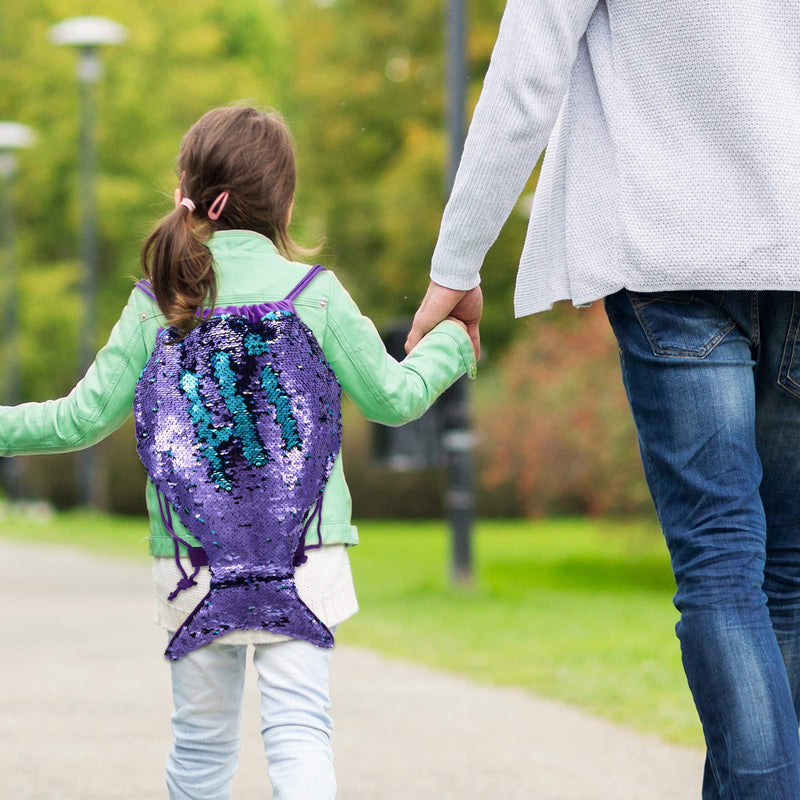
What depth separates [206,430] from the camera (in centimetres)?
288

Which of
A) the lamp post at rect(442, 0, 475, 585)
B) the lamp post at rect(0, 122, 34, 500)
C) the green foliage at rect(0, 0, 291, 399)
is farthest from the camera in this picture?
the green foliage at rect(0, 0, 291, 399)

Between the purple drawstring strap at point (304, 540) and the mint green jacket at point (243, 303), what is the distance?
13 mm

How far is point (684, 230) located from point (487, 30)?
2717cm

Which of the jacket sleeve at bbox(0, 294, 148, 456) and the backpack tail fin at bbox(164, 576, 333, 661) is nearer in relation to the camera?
the backpack tail fin at bbox(164, 576, 333, 661)

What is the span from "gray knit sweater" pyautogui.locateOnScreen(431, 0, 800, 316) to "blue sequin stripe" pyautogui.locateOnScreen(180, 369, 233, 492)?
62 cm

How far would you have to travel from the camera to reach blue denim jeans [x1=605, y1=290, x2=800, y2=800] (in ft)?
8.30

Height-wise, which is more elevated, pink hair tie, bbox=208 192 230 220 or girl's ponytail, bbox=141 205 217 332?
pink hair tie, bbox=208 192 230 220

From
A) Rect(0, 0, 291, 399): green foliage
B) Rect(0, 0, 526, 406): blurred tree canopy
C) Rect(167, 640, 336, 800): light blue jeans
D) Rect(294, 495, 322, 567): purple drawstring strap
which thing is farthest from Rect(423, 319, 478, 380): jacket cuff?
Rect(0, 0, 291, 399): green foliage

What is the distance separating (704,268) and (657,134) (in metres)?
0.26

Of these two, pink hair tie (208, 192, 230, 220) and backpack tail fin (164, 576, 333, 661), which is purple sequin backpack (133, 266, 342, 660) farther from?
pink hair tie (208, 192, 230, 220)

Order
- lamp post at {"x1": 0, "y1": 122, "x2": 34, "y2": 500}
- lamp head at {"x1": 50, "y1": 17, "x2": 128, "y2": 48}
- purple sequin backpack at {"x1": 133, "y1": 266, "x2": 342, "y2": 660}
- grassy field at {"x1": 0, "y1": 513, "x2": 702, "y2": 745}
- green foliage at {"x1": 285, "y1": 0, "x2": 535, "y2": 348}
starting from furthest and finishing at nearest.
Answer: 1. green foliage at {"x1": 285, "y1": 0, "x2": 535, "y2": 348}
2. lamp post at {"x1": 0, "y1": 122, "x2": 34, "y2": 500}
3. lamp head at {"x1": 50, "y1": 17, "x2": 128, "y2": 48}
4. grassy field at {"x1": 0, "y1": 513, "x2": 702, "y2": 745}
5. purple sequin backpack at {"x1": 133, "y1": 266, "x2": 342, "y2": 660}

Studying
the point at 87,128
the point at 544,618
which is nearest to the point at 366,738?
the point at 544,618

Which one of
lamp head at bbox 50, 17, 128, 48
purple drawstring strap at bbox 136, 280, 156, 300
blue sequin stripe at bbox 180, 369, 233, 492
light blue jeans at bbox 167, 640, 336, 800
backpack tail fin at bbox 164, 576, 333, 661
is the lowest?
light blue jeans at bbox 167, 640, 336, 800

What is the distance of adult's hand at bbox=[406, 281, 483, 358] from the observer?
2.99 meters
